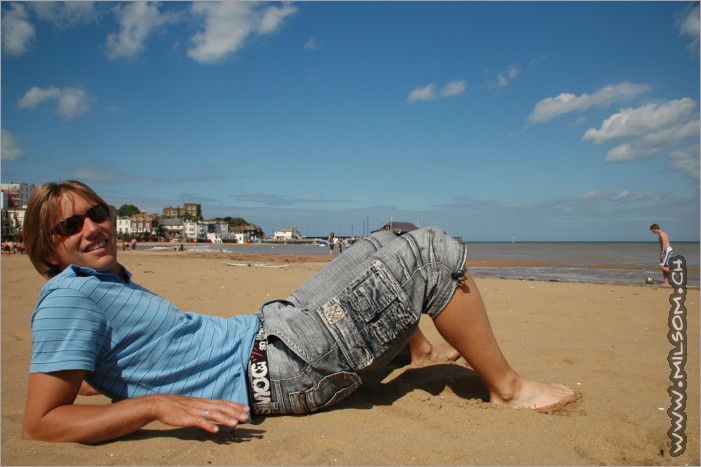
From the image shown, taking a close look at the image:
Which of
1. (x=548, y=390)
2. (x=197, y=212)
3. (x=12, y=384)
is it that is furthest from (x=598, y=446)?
(x=197, y=212)

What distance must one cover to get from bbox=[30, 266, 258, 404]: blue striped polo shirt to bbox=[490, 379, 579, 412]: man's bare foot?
1.25 metres

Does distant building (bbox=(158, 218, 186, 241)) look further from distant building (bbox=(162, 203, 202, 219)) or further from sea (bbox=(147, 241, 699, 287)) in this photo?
sea (bbox=(147, 241, 699, 287))

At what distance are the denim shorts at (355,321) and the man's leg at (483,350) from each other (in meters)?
0.07

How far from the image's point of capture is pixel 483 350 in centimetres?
203

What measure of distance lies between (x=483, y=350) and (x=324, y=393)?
0.75m

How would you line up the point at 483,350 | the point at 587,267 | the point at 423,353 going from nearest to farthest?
1. the point at 483,350
2. the point at 423,353
3. the point at 587,267

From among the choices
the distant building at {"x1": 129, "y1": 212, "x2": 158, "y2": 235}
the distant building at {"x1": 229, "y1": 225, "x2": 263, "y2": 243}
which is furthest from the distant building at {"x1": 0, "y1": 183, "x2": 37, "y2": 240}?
the distant building at {"x1": 229, "y1": 225, "x2": 263, "y2": 243}

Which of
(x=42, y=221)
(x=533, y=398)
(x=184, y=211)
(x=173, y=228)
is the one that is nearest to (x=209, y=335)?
(x=42, y=221)

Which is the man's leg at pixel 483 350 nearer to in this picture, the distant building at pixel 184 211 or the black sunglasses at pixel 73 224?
the black sunglasses at pixel 73 224

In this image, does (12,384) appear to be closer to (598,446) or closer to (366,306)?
(366,306)

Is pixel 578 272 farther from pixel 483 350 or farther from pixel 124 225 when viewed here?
pixel 124 225

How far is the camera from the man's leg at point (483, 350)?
1978mm

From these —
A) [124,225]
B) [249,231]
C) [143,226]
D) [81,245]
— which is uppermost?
[124,225]

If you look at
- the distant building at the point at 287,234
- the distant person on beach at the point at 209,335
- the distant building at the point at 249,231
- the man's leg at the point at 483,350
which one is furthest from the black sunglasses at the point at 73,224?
the distant building at the point at 287,234
